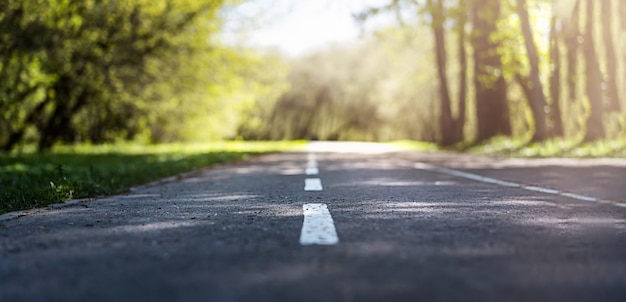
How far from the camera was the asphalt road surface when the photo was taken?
371 centimetres

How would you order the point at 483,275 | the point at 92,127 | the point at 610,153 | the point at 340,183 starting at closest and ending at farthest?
1. the point at 483,275
2. the point at 340,183
3. the point at 610,153
4. the point at 92,127

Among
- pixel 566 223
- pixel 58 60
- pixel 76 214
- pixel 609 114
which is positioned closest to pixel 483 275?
pixel 566 223

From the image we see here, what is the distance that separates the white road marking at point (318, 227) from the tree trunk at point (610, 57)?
69.8ft

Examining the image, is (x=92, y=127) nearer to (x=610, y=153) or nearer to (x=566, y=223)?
(x=610, y=153)

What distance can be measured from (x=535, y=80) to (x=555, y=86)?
7633mm

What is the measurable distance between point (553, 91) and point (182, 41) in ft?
51.1

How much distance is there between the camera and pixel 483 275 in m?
4.02

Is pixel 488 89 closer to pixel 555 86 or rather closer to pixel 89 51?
pixel 555 86

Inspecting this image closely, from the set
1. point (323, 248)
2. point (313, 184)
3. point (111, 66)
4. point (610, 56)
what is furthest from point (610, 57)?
point (323, 248)

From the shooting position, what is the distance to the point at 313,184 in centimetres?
1077

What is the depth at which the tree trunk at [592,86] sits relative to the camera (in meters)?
23.5

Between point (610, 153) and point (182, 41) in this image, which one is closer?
point (610, 153)

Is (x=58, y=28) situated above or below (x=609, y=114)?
above

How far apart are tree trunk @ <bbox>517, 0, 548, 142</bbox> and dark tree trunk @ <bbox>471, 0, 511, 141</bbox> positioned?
5.37 meters
